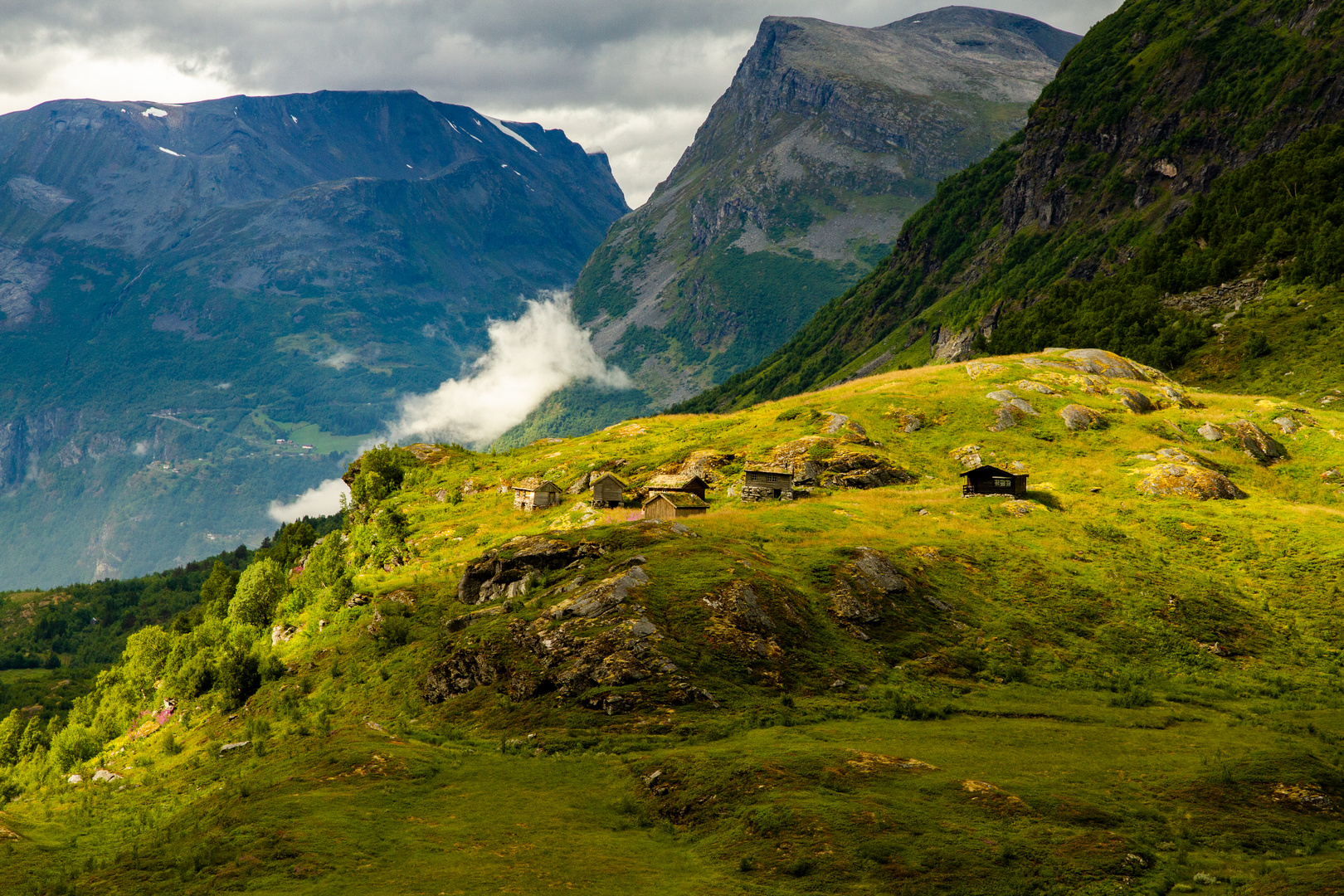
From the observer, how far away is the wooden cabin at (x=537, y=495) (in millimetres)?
123438

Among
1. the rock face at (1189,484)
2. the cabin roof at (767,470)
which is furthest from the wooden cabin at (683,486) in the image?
the rock face at (1189,484)

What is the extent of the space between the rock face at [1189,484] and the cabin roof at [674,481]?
51157 mm

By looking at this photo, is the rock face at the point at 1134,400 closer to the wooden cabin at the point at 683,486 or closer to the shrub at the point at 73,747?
the wooden cabin at the point at 683,486

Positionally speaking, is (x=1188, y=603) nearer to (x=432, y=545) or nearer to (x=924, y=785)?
(x=924, y=785)

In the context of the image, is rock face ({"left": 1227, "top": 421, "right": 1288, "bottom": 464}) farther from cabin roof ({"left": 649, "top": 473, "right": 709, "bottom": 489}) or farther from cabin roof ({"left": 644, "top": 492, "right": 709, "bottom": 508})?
cabin roof ({"left": 644, "top": 492, "right": 709, "bottom": 508})

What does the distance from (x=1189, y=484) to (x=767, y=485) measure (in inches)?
1872

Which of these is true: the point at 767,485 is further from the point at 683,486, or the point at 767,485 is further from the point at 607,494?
the point at 607,494

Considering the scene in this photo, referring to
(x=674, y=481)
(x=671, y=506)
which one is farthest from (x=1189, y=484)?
(x=674, y=481)

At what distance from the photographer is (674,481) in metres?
115

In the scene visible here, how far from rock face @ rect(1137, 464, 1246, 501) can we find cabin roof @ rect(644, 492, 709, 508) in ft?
166

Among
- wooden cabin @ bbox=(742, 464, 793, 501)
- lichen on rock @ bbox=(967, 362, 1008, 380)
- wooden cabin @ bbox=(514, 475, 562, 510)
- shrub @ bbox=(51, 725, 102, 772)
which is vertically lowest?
shrub @ bbox=(51, 725, 102, 772)

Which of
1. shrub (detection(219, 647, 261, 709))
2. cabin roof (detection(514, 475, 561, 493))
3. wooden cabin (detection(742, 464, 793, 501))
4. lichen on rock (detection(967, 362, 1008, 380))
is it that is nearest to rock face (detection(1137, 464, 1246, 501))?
wooden cabin (detection(742, 464, 793, 501))

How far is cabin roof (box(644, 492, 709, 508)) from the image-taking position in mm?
104375

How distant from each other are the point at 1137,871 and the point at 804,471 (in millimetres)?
79455
